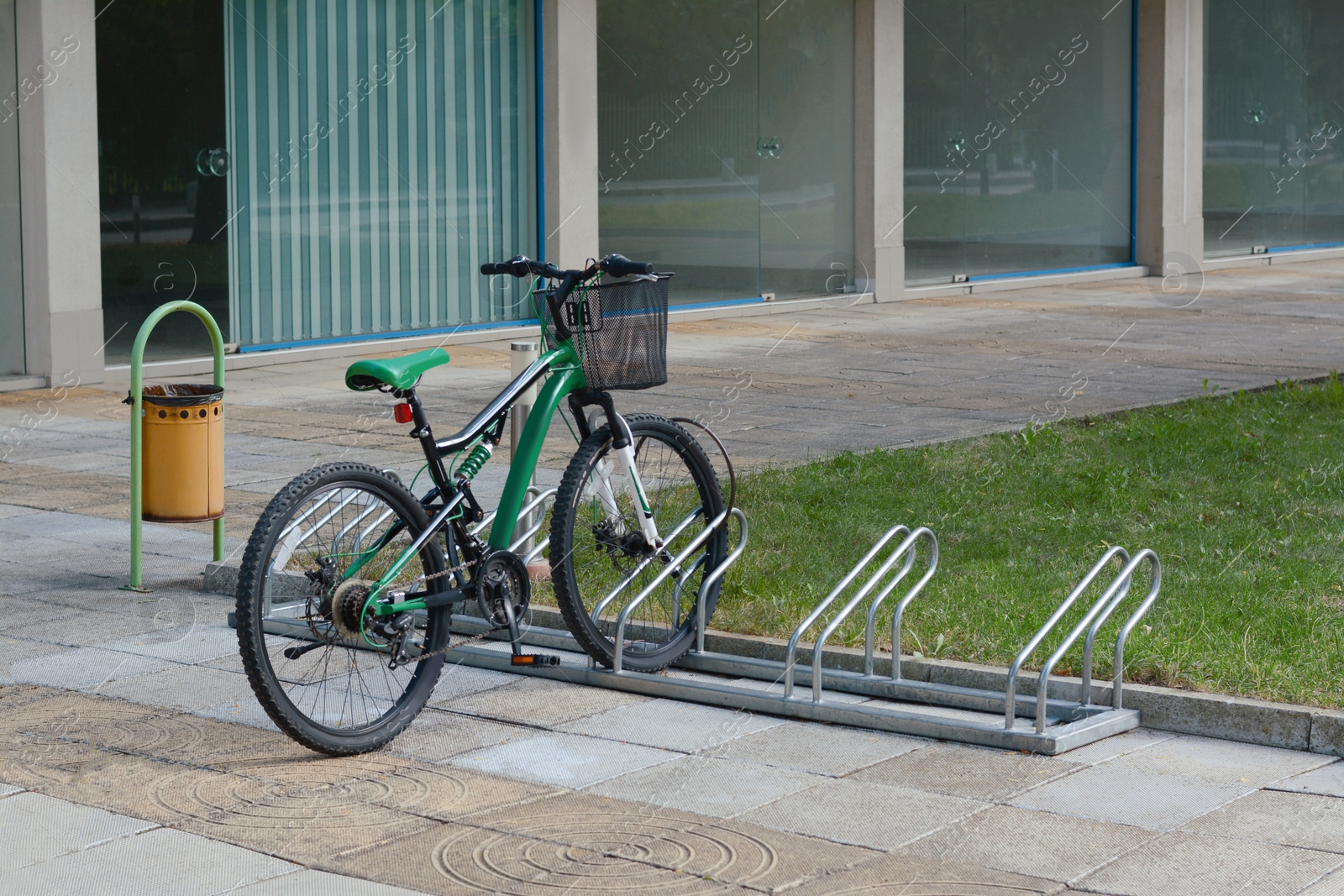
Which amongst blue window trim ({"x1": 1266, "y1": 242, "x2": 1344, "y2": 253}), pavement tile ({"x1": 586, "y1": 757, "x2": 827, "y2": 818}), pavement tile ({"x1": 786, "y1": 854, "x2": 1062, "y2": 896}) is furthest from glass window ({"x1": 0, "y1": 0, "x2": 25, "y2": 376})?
blue window trim ({"x1": 1266, "y1": 242, "x2": 1344, "y2": 253})

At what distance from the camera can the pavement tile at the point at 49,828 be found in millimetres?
4102

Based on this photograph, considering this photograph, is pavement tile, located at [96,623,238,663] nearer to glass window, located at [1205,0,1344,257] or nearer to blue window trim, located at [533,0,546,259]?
blue window trim, located at [533,0,546,259]

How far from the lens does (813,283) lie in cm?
1889

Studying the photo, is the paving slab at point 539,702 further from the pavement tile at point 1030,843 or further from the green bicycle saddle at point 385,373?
the pavement tile at point 1030,843

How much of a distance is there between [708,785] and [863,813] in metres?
0.43

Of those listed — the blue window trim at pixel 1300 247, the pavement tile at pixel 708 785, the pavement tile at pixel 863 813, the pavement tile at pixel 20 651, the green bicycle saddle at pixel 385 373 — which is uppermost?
the blue window trim at pixel 1300 247

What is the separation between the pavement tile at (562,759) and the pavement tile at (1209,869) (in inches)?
51.5

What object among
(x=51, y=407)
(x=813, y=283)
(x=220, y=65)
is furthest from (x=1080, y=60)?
(x=51, y=407)

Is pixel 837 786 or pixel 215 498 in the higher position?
pixel 215 498

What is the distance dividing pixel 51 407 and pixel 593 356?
25.1 feet

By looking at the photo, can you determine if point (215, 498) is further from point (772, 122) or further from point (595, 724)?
point (772, 122)

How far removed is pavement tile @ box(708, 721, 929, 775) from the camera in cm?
477

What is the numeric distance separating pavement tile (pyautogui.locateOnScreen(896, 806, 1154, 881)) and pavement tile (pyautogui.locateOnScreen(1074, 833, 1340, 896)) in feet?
0.19

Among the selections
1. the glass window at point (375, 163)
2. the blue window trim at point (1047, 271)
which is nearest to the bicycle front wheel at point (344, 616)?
the glass window at point (375, 163)
